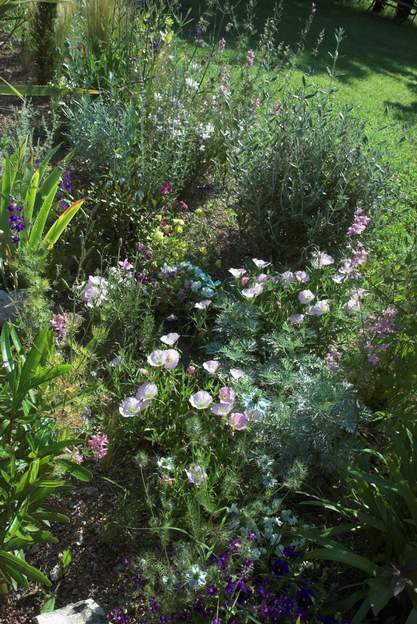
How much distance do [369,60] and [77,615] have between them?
989 centimetres

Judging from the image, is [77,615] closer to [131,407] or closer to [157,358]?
[131,407]

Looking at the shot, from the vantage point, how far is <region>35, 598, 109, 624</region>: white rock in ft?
6.36

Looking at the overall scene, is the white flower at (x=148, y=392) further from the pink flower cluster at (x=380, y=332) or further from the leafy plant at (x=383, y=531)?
the pink flower cluster at (x=380, y=332)

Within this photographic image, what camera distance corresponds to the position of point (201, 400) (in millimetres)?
2492

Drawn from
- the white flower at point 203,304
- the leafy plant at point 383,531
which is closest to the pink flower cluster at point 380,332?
the leafy plant at point 383,531

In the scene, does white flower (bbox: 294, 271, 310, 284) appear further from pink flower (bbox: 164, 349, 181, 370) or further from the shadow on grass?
the shadow on grass

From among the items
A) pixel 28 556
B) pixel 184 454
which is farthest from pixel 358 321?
pixel 28 556

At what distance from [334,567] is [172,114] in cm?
306

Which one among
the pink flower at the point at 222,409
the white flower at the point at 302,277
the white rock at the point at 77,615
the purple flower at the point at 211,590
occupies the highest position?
the white flower at the point at 302,277

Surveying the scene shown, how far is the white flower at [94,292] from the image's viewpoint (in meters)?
2.98

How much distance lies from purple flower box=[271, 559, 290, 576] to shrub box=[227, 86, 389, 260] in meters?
2.02

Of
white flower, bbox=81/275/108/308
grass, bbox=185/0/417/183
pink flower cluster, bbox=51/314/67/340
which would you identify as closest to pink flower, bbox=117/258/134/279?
white flower, bbox=81/275/108/308

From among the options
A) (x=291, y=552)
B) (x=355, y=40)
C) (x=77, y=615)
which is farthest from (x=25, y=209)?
(x=355, y=40)

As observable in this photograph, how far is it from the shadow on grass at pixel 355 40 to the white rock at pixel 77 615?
21.3 feet
